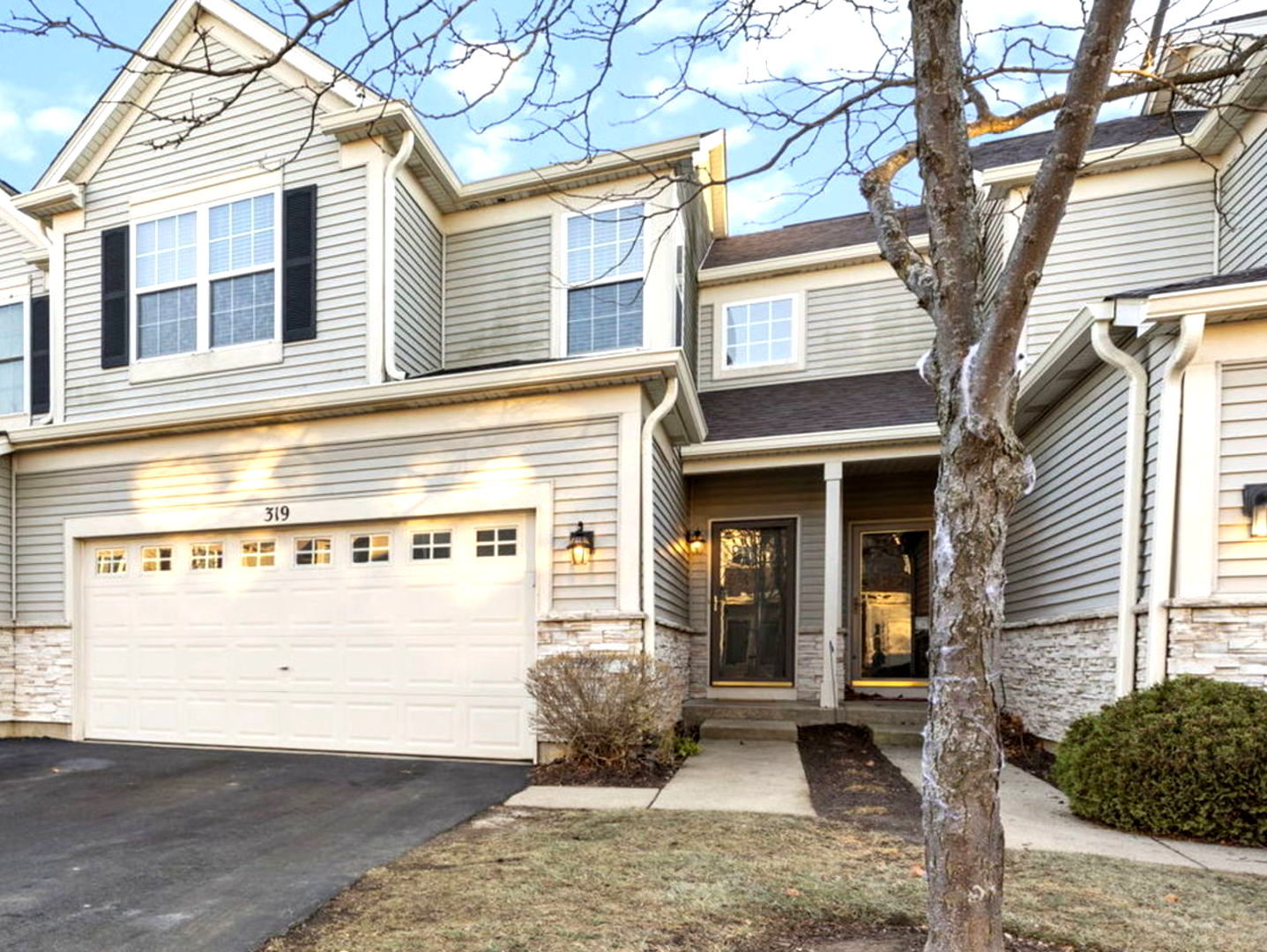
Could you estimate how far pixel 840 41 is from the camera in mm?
4109

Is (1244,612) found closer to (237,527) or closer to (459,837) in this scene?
(459,837)

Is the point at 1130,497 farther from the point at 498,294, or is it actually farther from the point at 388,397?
the point at 498,294

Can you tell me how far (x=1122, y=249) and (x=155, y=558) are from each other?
33.6 feet

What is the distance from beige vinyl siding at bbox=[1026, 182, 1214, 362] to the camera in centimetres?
794

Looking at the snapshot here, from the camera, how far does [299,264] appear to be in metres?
7.96

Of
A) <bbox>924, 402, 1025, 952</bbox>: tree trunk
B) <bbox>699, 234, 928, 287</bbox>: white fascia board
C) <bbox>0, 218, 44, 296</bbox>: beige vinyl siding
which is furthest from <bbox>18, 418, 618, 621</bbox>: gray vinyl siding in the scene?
<bbox>699, 234, 928, 287</bbox>: white fascia board

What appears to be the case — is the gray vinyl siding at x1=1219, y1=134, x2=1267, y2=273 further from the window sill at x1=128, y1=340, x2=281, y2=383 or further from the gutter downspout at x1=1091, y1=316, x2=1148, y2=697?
the window sill at x1=128, y1=340, x2=281, y2=383

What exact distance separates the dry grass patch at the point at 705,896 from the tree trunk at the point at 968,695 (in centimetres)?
74

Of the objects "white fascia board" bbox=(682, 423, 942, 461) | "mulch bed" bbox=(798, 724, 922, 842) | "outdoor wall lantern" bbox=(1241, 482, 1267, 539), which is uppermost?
"white fascia board" bbox=(682, 423, 942, 461)

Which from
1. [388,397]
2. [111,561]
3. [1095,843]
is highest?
[388,397]

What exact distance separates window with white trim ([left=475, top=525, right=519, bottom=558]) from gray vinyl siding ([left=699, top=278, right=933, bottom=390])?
455 cm

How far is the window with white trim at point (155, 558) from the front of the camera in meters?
7.74

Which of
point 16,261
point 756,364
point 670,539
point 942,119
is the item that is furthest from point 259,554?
point 942,119

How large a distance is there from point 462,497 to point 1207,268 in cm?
762
